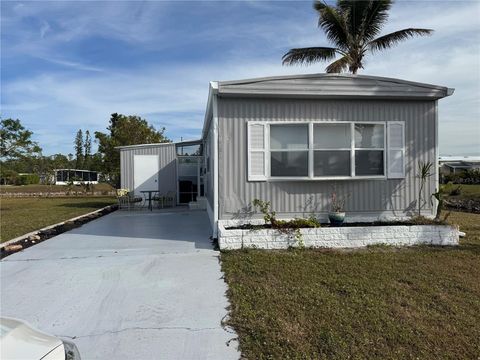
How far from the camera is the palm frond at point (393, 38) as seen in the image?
1419 centimetres

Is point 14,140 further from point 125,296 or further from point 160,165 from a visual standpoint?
point 125,296

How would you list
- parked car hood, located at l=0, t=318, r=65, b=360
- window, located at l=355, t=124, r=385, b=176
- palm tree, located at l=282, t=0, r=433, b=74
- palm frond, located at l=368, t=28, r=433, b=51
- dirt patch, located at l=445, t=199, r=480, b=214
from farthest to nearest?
dirt patch, located at l=445, t=199, r=480, b=214 < palm tree, located at l=282, t=0, r=433, b=74 < palm frond, located at l=368, t=28, r=433, b=51 < window, located at l=355, t=124, r=385, b=176 < parked car hood, located at l=0, t=318, r=65, b=360

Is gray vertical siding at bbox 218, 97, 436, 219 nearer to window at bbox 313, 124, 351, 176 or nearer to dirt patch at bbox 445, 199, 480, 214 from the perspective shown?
window at bbox 313, 124, 351, 176

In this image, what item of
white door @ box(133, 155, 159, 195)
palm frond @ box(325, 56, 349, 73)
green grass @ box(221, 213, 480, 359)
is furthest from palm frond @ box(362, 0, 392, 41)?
green grass @ box(221, 213, 480, 359)

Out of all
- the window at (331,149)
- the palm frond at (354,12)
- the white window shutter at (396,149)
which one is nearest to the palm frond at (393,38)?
the palm frond at (354,12)

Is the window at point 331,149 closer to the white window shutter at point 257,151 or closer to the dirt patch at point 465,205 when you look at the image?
the white window shutter at point 257,151

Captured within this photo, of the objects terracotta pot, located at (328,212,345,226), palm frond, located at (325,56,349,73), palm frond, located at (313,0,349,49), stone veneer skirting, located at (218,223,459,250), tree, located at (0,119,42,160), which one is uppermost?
palm frond, located at (313,0,349,49)

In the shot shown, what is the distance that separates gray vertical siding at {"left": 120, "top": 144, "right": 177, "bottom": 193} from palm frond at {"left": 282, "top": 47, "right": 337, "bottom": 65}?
646 cm

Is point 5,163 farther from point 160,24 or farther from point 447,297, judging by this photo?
point 447,297

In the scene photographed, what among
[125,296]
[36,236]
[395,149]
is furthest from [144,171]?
[125,296]

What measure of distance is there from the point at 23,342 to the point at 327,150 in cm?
694

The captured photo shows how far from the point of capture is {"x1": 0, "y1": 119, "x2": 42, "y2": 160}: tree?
15.6 meters

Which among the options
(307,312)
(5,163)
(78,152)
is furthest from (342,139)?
(78,152)

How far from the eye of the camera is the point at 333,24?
15367 mm
